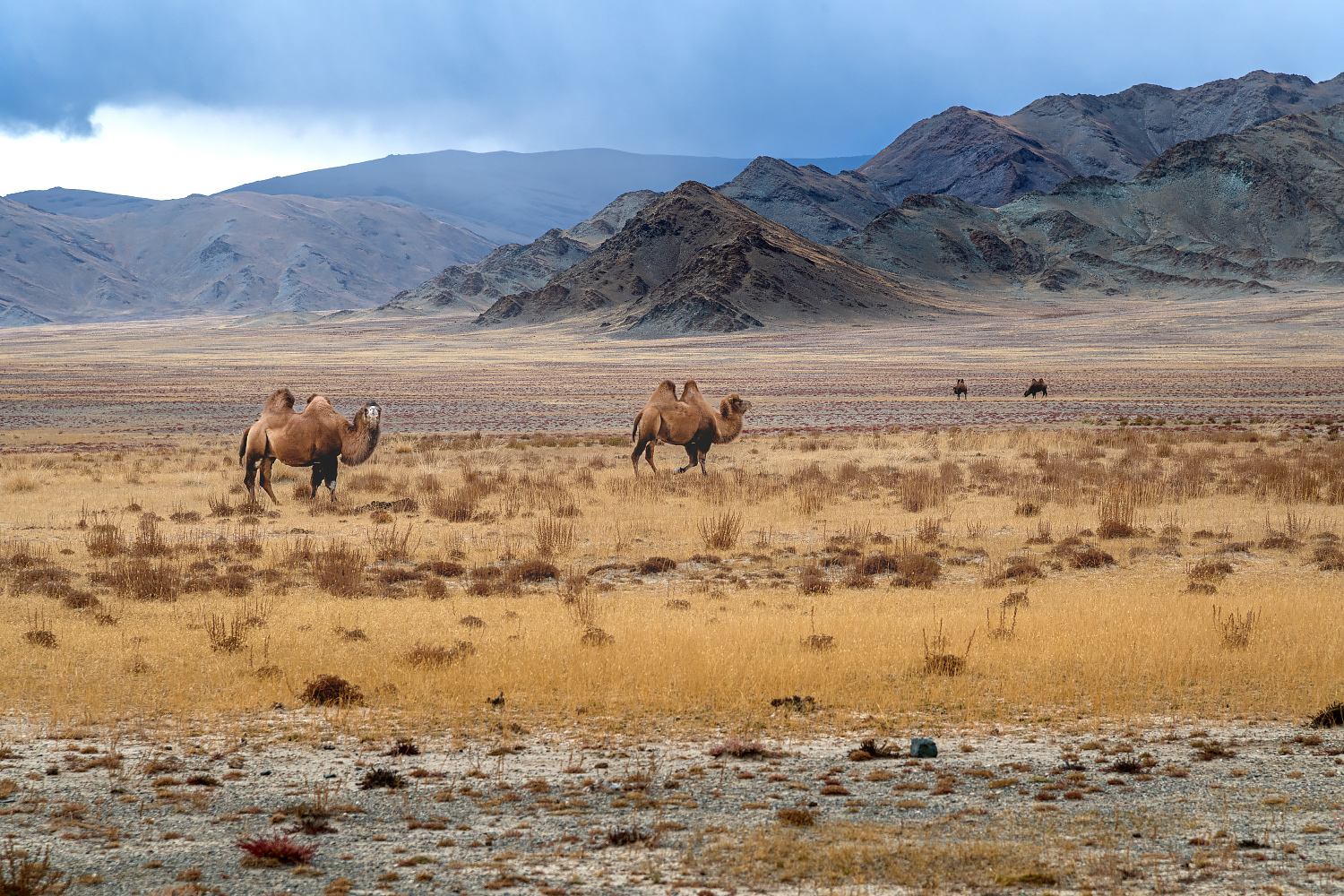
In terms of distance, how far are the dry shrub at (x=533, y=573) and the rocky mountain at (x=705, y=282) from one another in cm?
12855

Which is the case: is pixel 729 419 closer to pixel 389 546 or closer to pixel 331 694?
pixel 389 546

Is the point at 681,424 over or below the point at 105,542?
over

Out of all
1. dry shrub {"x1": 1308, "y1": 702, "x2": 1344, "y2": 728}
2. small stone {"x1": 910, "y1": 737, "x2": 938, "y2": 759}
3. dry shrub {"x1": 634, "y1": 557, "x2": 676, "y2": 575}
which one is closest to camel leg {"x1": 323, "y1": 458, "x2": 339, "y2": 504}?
dry shrub {"x1": 634, "y1": 557, "x2": 676, "y2": 575}

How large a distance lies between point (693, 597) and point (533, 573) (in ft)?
7.80

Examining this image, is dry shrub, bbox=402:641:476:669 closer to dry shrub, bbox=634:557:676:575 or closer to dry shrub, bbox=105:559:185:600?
dry shrub, bbox=105:559:185:600

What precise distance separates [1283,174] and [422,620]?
722 feet

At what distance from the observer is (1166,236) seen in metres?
182

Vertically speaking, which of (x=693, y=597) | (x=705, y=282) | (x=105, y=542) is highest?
(x=705, y=282)

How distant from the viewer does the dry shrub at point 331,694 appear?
336 inches

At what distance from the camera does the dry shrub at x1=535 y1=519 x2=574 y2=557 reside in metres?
15.7

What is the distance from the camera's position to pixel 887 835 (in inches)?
220

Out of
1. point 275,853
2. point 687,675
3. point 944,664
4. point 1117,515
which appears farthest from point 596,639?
point 1117,515

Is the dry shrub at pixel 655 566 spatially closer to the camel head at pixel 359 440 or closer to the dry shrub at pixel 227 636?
the dry shrub at pixel 227 636

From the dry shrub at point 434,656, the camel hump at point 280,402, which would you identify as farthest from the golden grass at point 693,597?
the camel hump at point 280,402
